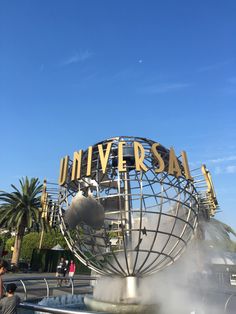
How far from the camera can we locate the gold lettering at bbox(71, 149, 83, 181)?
7.21 meters

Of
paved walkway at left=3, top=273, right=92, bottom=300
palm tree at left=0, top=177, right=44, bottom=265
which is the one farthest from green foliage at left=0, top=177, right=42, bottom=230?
paved walkway at left=3, top=273, right=92, bottom=300

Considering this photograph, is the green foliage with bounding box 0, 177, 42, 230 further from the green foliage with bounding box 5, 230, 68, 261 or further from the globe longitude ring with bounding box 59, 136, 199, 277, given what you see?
the globe longitude ring with bounding box 59, 136, 199, 277

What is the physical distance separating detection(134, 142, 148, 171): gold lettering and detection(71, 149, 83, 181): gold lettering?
1200 millimetres

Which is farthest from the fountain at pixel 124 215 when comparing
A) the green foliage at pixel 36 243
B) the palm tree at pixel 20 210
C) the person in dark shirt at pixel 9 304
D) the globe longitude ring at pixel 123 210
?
the green foliage at pixel 36 243

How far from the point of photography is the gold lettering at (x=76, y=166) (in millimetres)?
7215

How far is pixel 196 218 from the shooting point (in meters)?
7.79

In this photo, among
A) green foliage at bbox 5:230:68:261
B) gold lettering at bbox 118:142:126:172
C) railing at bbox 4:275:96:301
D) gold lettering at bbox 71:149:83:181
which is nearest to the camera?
gold lettering at bbox 118:142:126:172

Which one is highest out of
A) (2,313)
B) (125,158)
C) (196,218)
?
(125,158)

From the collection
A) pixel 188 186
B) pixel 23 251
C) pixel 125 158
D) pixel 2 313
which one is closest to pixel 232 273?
pixel 188 186

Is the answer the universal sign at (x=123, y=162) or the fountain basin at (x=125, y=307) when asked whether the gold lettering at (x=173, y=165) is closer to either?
the universal sign at (x=123, y=162)

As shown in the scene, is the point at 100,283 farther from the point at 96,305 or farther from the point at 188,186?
the point at 188,186

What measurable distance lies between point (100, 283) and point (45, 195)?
2.37 m

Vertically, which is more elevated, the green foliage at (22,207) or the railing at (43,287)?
the green foliage at (22,207)

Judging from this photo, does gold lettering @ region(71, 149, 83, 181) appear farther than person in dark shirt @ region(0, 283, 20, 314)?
Yes
